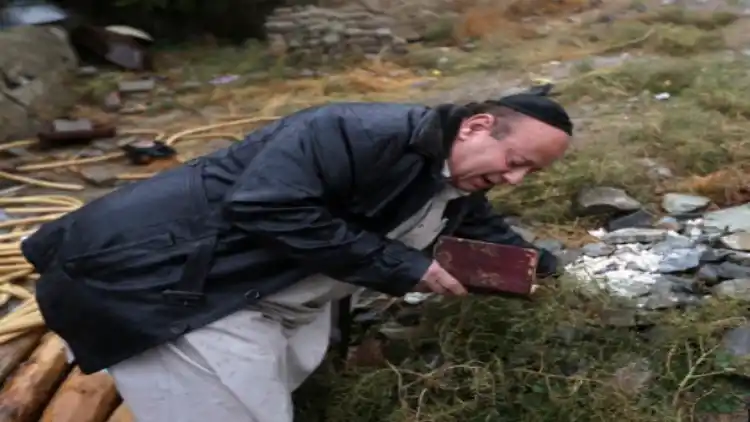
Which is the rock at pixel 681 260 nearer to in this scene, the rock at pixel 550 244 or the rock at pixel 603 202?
the rock at pixel 550 244

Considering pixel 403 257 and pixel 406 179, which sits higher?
pixel 406 179

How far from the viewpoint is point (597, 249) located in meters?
3.66

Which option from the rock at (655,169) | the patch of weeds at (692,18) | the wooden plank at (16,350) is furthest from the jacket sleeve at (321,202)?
the patch of weeds at (692,18)

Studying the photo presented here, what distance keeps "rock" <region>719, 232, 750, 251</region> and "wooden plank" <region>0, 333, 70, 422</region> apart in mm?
2252

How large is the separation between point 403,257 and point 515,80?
163 inches

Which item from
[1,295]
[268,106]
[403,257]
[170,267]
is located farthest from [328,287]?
[268,106]

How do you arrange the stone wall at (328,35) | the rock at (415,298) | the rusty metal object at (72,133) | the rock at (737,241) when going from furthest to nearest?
the stone wall at (328,35) < the rusty metal object at (72,133) < the rock at (737,241) < the rock at (415,298)

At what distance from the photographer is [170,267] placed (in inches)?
94.3

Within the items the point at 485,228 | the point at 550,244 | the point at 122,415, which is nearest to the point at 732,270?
the point at 550,244

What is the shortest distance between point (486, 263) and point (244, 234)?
67 cm

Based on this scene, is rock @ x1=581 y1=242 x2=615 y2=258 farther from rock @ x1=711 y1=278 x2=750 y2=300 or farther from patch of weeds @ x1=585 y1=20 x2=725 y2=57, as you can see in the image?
patch of weeds @ x1=585 y1=20 x2=725 y2=57

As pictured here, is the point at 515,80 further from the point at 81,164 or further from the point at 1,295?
the point at 1,295

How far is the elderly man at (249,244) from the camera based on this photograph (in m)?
2.37

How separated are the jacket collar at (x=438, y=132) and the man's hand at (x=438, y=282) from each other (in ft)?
0.85
